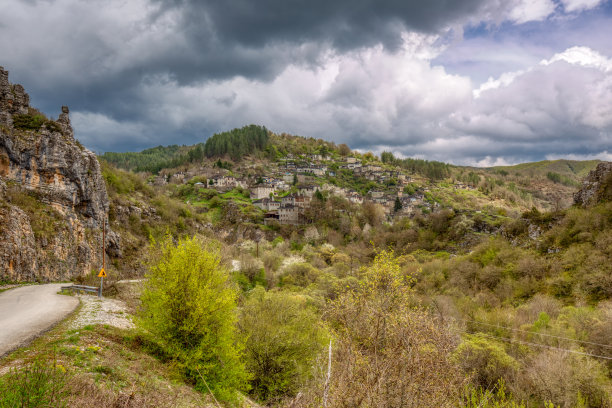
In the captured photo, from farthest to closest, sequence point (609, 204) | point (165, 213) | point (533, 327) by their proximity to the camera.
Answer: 1. point (165, 213)
2. point (609, 204)
3. point (533, 327)

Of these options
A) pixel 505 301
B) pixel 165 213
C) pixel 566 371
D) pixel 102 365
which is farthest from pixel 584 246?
pixel 165 213

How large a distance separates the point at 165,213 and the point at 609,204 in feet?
210

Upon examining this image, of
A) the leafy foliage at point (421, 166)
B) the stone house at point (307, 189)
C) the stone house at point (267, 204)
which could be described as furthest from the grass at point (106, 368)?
the leafy foliage at point (421, 166)

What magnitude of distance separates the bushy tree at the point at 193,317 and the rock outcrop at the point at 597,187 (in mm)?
44506

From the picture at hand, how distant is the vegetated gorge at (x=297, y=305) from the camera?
7.96 metres

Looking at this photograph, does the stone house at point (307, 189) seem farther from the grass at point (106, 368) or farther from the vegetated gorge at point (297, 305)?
the grass at point (106, 368)

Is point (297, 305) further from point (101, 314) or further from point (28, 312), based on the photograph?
point (28, 312)

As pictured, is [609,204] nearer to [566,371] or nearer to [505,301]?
[505,301]

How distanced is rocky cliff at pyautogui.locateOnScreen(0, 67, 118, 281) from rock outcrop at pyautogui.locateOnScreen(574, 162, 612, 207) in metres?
58.0

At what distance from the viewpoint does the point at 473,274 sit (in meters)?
37.0

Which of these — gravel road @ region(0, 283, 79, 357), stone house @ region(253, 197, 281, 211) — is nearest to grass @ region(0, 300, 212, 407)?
gravel road @ region(0, 283, 79, 357)

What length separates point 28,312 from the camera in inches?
576

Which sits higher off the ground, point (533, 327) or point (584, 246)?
point (584, 246)

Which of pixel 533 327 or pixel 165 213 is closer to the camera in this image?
pixel 533 327
